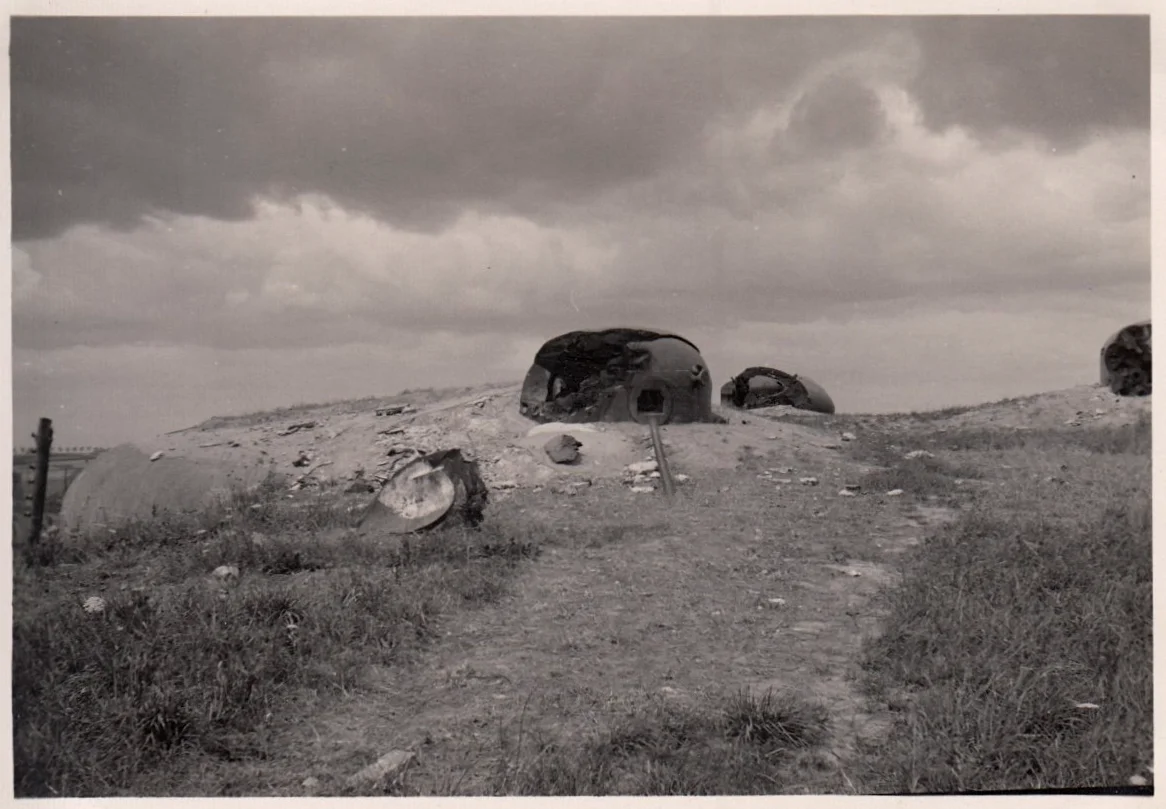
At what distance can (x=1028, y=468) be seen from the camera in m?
9.98

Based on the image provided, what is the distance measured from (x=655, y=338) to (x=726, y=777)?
1132cm

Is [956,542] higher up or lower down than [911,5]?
lower down

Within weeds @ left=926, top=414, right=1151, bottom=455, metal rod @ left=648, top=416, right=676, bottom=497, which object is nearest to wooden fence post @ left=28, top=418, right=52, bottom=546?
metal rod @ left=648, top=416, right=676, bottom=497

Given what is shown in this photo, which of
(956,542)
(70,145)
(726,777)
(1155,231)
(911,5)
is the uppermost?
(911,5)

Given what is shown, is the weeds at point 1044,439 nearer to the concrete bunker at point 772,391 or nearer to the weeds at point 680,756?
the concrete bunker at point 772,391

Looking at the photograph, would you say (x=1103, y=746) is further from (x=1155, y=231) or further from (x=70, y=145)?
(x=70, y=145)

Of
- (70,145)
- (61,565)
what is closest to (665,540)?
(61,565)

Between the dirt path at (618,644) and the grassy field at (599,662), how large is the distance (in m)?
0.02

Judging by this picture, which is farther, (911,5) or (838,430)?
(838,430)

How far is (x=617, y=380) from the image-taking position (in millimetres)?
14398

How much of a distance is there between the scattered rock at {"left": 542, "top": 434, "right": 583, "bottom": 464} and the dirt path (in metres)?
3.59

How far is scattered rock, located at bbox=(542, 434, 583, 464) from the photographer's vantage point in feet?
37.7

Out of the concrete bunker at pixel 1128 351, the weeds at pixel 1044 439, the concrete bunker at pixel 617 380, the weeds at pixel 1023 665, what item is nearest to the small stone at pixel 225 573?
the weeds at pixel 1023 665

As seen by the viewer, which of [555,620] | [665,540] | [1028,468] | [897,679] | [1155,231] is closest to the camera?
[897,679]
